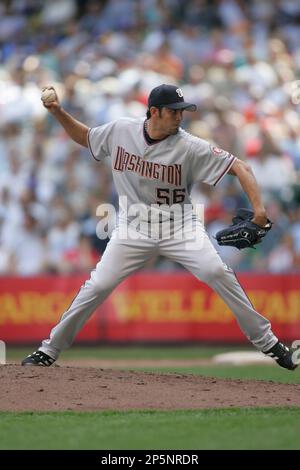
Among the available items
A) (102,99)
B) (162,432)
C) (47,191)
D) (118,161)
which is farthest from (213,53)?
(162,432)

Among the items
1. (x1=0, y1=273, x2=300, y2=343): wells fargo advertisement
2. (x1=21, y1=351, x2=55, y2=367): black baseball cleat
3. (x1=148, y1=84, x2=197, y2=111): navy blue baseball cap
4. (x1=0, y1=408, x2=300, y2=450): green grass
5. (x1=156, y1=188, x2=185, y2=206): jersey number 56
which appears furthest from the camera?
(x1=0, y1=273, x2=300, y2=343): wells fargo advertisement

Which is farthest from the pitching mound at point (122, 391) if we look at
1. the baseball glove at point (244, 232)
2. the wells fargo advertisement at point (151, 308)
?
the wells fargo advertisement at point (151, 308)

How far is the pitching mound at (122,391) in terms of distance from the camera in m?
7.46

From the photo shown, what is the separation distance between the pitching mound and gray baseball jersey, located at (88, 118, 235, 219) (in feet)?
4.33

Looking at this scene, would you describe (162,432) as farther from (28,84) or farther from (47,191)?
(28,84)

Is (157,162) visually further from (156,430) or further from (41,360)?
(156,430)

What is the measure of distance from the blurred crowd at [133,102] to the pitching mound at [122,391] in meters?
6.46

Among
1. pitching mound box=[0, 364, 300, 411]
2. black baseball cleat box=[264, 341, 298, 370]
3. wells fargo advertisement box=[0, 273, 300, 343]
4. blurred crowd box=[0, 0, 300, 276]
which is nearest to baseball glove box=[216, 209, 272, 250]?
black baseball cleat box=[264, 341, 298, 370]

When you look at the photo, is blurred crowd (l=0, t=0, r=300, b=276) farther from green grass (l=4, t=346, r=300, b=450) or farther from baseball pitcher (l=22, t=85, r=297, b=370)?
green grass (l=4, t=346, r=300, b=450)

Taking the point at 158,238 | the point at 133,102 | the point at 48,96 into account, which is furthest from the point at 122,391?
the point at 133,102

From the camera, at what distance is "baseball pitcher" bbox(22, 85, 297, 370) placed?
26.7 feet

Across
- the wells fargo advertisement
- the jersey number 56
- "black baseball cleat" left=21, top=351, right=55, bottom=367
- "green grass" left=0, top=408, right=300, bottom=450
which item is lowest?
"green grass" left=0, top=408, right=300, bottom=450

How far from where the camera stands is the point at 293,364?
8.30 meters

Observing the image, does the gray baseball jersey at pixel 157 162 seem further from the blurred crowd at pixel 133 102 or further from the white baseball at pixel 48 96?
the blurred crowd at pixel 133 102
